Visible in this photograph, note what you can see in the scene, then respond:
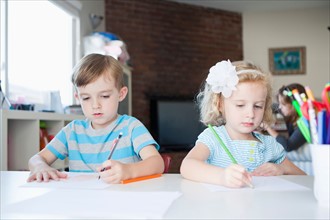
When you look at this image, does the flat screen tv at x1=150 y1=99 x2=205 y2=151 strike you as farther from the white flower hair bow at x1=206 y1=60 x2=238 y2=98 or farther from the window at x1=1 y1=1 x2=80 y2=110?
the white flower hair bow at x1=206 y1=60 x2=238 y2=98

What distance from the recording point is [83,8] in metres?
4.16

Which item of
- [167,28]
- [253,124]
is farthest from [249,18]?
[253,124]

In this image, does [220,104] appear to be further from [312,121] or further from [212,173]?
[312,121]

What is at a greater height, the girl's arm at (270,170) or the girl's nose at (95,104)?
the girl's nose at (95,104)

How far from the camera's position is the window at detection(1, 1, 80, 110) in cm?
275

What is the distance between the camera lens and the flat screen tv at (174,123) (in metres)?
5.28

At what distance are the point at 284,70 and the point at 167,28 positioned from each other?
2088 millimetres

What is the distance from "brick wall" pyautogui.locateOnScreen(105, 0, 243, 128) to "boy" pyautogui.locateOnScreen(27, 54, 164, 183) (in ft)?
12.6

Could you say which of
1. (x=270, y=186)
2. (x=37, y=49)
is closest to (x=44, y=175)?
(x=270, y=186)

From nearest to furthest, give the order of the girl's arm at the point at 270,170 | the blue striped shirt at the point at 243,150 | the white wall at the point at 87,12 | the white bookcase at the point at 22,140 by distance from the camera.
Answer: the girl's arm at the point at 270,170 < the blue striped shirt at the point at 243,150 < the white bookcase at the point at 22,140 < the white wall at the point at 87,12

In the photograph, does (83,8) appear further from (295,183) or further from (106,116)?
(295,183)

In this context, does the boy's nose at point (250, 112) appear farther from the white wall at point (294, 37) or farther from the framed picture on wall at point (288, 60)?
the framed picture on wall at point (288, 60)

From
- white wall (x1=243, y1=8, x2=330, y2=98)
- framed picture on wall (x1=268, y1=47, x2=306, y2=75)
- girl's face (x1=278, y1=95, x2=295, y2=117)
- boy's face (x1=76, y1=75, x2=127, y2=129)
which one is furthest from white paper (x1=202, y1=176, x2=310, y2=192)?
framed picture on wall (x1=268, y1=47, x2=306, y2=75)

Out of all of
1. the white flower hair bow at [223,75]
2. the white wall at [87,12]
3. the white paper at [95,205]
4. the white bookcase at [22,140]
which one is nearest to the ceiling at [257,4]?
the white wall at [87,12]
